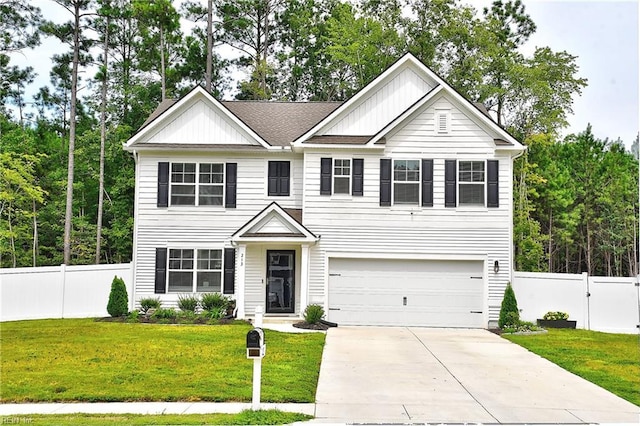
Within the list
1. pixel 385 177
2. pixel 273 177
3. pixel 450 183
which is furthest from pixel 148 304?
pixel 450 183

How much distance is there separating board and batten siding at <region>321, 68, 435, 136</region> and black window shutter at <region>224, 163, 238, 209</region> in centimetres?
326

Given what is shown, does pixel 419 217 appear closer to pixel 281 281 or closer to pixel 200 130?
pixel 281 281

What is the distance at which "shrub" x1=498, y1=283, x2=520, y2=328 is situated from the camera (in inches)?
741

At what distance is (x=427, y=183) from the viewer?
1998 cm

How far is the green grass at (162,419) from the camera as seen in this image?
8.06 meters

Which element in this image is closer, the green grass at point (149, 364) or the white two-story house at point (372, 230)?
the green grass at point (149, 364)

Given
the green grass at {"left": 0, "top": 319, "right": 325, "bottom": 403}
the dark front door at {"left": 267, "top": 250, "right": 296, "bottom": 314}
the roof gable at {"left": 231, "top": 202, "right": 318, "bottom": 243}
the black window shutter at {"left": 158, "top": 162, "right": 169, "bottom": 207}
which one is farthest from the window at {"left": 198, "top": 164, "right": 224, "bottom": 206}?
the green grass at {"left": 0, "top": 319, "right": 325, "bottom": 403}

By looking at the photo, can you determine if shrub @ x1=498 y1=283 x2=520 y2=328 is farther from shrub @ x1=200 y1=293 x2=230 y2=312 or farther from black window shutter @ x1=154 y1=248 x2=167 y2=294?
black window shutter @ x1=154 y1=248 x2=167 y2=294

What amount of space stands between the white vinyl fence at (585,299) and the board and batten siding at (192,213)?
26.2 ft

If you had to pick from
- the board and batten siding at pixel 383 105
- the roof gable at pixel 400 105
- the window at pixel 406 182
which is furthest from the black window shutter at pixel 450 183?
the board and batten siding at pixel 383 105

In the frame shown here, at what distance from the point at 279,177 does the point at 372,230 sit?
12.1 feet

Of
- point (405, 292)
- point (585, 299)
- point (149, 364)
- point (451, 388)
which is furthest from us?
point (405, 292)

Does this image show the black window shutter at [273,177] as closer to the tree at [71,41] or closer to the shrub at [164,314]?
the shrub at [164,314]

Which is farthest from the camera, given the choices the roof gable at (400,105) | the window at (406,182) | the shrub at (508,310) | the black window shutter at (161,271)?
the black window shutter at (161,271)
